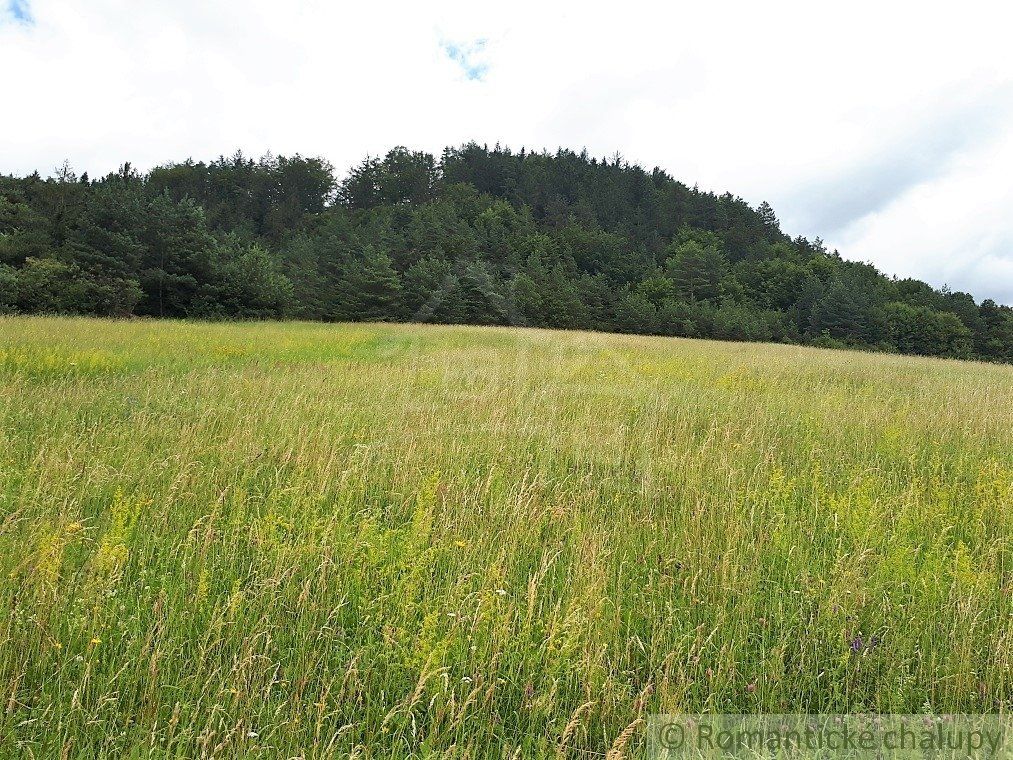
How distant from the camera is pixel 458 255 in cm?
6384

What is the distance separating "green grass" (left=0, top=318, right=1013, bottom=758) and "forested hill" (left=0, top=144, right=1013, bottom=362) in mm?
31584

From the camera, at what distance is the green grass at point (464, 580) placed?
5.96ft

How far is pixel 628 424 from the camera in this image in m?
6.12

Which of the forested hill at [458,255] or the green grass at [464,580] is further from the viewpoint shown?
the forested hill at [458,255]
